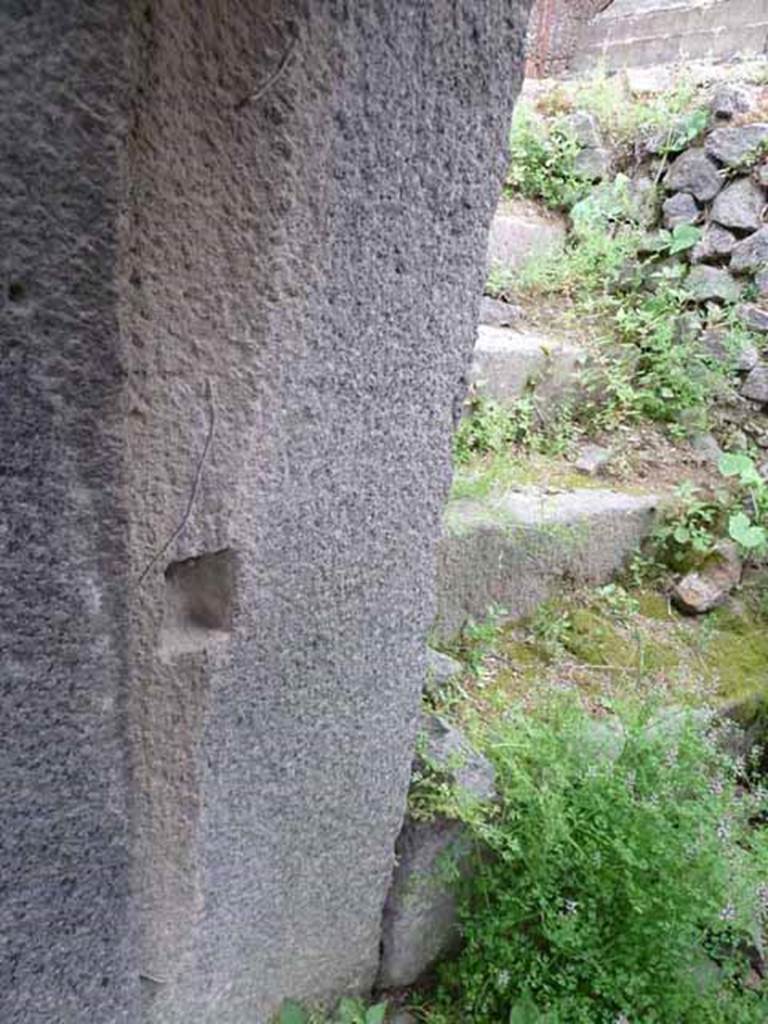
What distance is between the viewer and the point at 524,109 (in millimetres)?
3910

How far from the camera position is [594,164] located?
3607 mm

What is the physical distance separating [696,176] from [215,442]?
309 cm

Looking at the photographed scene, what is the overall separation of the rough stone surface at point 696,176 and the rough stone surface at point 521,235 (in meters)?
0.49

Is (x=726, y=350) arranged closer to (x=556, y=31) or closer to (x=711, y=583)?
(x=711, y=583)

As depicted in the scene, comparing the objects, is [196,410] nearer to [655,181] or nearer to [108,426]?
[108,426]

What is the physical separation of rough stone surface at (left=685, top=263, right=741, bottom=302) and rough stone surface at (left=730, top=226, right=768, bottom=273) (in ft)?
0.17

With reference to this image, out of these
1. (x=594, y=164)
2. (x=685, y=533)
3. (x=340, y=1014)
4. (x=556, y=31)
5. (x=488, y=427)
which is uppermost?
(x=556, y=31)

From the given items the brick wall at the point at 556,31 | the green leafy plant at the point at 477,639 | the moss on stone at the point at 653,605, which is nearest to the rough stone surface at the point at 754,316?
the moss on stone at the point at 653,605

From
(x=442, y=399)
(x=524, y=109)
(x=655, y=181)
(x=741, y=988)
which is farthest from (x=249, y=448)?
(x=524, y=109)

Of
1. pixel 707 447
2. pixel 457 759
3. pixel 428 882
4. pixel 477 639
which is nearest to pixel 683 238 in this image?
pixel 707 447

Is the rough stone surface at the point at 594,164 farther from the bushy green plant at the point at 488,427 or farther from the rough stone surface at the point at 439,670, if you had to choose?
the rough stone surface at the point at 439,670

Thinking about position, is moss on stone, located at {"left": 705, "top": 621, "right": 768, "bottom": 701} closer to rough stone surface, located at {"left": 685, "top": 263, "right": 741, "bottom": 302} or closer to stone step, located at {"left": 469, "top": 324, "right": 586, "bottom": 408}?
stone step, located at {"left": 469, "top": 324, "right": 586, "bottom": 408}

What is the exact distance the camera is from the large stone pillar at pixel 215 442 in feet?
2.10

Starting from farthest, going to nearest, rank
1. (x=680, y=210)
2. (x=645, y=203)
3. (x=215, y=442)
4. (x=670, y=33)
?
(x=670, y=33)
(x=645, y=203)
(x=680, y=210)
(x=215, y=442)
